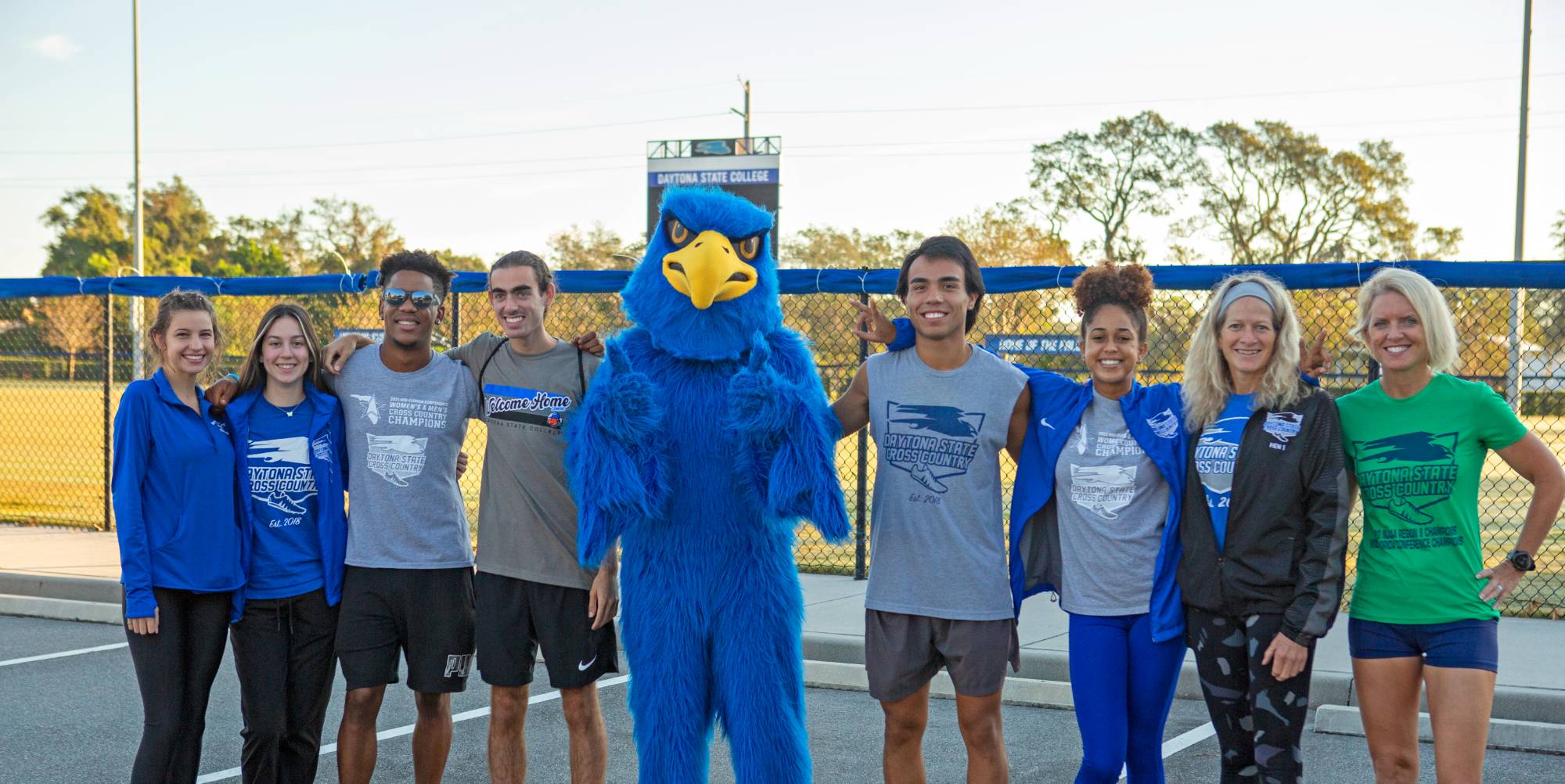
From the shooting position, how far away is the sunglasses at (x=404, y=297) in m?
4.09

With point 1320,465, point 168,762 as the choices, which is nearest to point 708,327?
point 1320,465

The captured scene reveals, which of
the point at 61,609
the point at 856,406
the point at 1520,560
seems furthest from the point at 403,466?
the point at 61,609

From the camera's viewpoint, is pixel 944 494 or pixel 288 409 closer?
pixel 944 494

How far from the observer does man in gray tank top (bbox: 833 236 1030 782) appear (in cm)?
353

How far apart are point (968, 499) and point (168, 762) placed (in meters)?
2.52

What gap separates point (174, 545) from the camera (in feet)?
12.3

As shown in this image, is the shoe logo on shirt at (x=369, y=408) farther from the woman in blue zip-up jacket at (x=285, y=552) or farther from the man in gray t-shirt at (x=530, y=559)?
the man in gray t-shirt at (x=530, y=559)

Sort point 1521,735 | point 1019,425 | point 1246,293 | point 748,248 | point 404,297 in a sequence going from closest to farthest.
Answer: point 1246,293, point 1019,425, point 748,248, point 404,297, point 1521,735

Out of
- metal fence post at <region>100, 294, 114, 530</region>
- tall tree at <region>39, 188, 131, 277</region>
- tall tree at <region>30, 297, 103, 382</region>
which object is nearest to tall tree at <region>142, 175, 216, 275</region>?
tall tree at <region>39, 188, 131, 277</region>

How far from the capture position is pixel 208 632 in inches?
149

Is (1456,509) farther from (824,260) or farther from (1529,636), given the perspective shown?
(824,260)

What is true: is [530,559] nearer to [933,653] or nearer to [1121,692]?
[933,653]

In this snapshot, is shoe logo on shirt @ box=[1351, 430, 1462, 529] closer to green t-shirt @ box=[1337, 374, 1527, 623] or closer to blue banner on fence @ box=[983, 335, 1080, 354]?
green t-shirt @ box=[1337, 374, 1527, 623]

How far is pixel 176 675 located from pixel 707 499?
1694 millimetres
